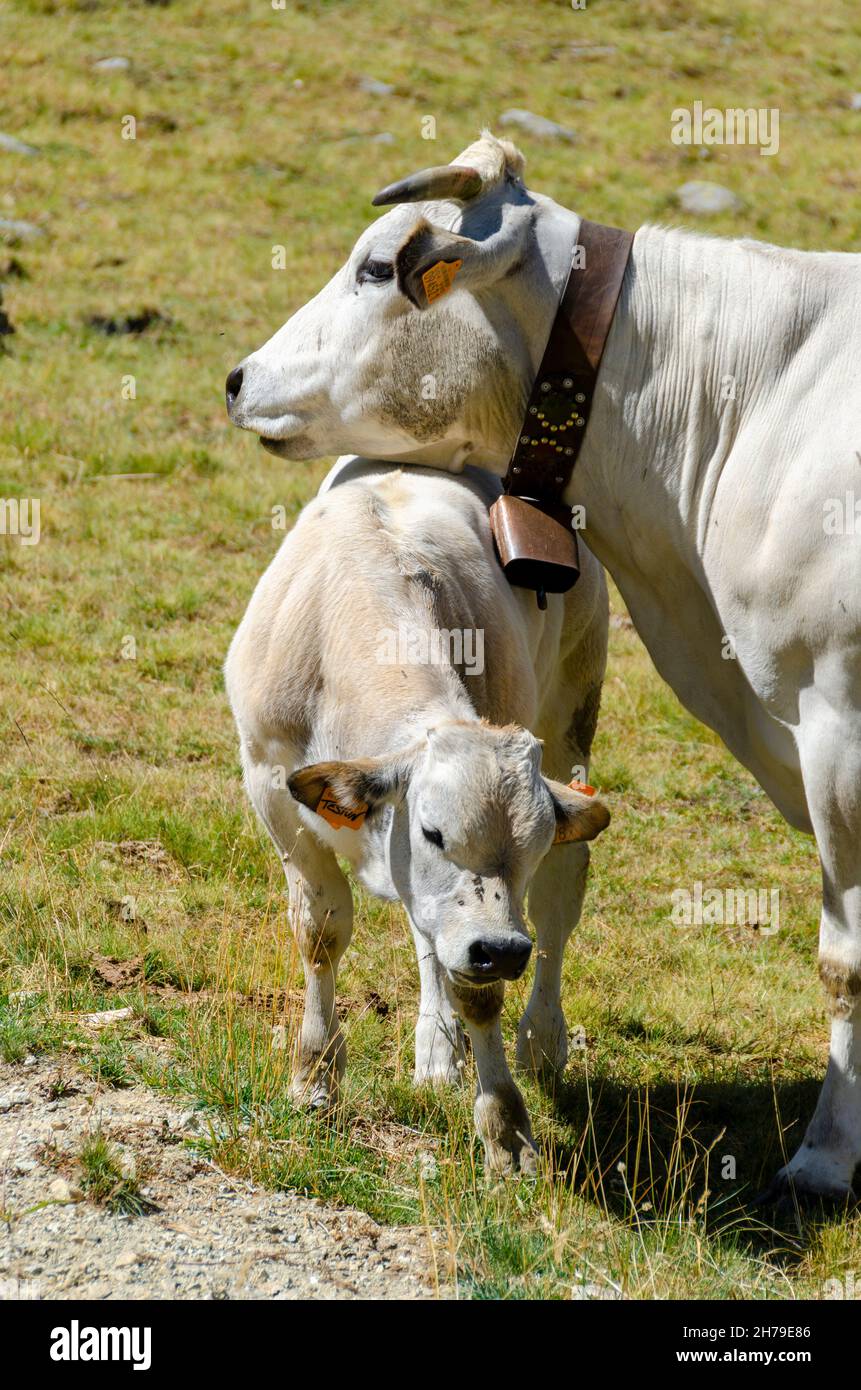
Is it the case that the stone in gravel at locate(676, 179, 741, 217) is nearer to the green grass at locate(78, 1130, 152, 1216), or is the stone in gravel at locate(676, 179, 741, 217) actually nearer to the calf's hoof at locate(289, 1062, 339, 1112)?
the calf's hoof at locate(289, 1062, 339, 1112)

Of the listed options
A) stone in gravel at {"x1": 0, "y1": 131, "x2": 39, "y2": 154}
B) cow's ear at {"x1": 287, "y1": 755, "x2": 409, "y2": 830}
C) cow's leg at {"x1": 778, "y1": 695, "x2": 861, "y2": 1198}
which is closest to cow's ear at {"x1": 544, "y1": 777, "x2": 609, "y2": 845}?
cow's ear at {"x1": 287, "y1": 755, "x2": 409, "y2": 830}

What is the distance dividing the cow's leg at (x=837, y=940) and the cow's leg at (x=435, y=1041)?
1.18 meters

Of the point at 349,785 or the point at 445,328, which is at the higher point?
the point at 445,328

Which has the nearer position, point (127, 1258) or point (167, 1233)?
point (127, 1258)

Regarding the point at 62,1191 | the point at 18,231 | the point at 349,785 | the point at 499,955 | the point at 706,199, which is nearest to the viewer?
the point at 499,955

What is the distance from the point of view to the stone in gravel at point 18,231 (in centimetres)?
1900

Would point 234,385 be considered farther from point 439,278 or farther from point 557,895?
point 557,895

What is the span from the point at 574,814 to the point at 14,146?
2103 centimetres

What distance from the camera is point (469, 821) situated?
12.7 feet

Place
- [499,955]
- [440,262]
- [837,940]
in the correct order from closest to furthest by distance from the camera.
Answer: [499,955], [440,262], [837,940]

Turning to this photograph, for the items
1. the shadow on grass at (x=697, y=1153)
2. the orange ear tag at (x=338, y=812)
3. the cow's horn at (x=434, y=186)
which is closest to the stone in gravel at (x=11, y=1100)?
the orange ear tag at (x=338, y=812)

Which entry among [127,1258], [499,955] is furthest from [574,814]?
[127,1258]

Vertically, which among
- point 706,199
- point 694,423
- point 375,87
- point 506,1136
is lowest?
point 506,1136
